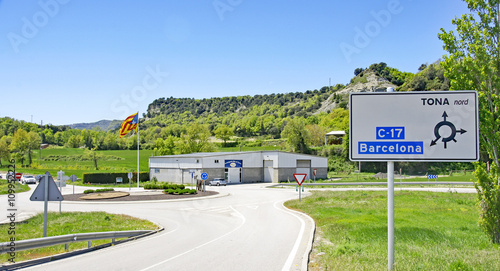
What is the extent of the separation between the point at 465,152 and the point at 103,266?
9.03 m

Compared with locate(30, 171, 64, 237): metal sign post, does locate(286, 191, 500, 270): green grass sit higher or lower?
lower

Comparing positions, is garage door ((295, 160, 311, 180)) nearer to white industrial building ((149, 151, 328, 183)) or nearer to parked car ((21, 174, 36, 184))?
white industrial building ((149, 151, 328, 183))

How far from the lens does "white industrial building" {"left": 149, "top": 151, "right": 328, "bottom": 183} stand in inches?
2397

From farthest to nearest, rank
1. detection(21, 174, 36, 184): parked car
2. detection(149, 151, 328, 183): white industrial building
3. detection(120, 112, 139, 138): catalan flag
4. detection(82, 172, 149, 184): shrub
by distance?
detection(82, 172, 149, 184): shrub, detection(149, 151, 328, 183): white industrial building, detection(21, 174, 36, 184): parked car, detection(120, 112, 139, 138): catalan flag

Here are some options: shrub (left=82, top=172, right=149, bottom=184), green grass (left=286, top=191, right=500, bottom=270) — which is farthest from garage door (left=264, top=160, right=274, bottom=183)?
green grass (left=286, top=191, right=500, bottom=270)

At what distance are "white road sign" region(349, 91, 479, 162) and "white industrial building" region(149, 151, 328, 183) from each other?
53155 millimetres

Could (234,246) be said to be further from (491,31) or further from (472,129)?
(491,31)

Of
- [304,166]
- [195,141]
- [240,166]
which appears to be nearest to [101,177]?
[240,166]

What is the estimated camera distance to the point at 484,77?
1181 cm

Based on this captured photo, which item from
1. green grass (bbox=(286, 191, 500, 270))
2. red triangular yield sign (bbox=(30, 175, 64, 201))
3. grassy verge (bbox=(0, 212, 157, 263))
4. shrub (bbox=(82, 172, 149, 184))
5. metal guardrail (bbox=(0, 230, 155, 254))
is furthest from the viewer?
shrub (bbox=(82, 172, 149, 184))

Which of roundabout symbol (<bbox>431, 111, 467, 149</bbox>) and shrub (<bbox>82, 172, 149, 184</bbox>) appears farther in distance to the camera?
shrub (<bbox>82, 172, 149, 184</bbox>)

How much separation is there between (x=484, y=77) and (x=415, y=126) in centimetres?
685

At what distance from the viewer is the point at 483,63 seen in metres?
11.9

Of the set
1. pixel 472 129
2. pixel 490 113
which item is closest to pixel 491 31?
pixel 490 113
